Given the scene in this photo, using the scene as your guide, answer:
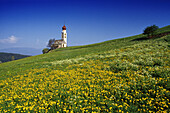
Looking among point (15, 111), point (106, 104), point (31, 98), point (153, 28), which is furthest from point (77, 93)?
point (153, 28)

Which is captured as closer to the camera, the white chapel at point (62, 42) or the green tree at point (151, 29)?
the green tree at point (151, 29)

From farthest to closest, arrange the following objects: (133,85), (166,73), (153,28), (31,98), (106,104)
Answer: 1. (153,28)
2. (166,73)
3. (133,85)
4. (31,98)
5. (106,104)

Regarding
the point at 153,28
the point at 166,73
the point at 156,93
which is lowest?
the point at 156,93

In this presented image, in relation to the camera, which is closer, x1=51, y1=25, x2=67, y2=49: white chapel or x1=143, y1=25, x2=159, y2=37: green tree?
x1=143, y1=25, x2=159, y2=37: green tree

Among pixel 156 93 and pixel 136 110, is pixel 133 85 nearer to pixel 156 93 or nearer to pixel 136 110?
pixel 156 93

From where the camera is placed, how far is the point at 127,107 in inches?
224

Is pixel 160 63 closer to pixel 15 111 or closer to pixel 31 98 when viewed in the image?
pixel 31 98

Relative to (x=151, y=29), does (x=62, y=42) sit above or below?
above

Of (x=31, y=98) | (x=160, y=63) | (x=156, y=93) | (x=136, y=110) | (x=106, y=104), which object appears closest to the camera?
(x=136, y=110)

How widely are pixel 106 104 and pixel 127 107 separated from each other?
1112mm

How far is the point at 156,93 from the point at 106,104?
10.5 ft

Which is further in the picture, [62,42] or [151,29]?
[62,42]

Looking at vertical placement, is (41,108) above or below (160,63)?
below

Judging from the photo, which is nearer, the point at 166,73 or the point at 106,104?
the point at 106,104
